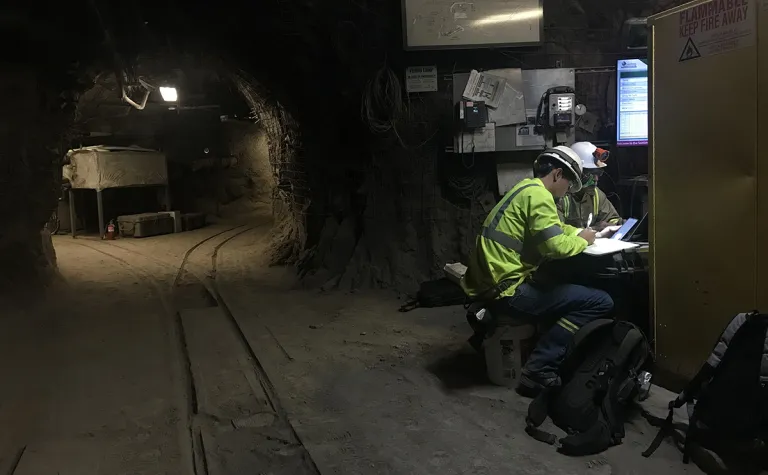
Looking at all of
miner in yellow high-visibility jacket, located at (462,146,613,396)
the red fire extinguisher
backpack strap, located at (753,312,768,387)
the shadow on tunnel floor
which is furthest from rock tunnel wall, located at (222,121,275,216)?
backpack strap, located at (753,312,768,387)

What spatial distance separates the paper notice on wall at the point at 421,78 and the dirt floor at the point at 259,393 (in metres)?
2.42

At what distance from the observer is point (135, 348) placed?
571 cm

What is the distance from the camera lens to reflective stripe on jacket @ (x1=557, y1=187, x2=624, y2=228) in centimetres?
523

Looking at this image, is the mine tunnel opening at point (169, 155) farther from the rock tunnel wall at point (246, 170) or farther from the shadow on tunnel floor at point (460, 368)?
the shadow on tunnel floor at point (460, 368)

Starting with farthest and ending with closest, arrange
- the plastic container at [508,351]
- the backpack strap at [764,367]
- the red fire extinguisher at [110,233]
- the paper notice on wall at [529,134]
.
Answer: the red fire extinguisher at [110,233] → the paper notice on wall at [529,134] → the plastic container at [508,351] → the backpack strap at [764,367]

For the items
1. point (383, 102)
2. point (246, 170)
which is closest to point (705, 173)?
point (383, 102)

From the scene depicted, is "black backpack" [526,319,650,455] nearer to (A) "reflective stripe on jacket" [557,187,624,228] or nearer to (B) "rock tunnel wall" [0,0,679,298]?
(A) "reflective stripe on jacket" [557,187,624,228]

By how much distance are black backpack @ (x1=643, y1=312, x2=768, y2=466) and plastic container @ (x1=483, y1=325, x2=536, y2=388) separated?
1129 millimetres

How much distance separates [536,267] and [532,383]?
2.52ft

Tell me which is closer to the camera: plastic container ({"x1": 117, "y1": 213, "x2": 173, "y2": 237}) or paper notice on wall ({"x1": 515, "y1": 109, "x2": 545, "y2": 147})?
paper notice on wall ({"x1": 515, "y1": 109, "x2": 545, "y2": 147})

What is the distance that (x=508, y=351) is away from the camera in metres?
4.25

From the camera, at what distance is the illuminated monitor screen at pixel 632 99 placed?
620 centimetres

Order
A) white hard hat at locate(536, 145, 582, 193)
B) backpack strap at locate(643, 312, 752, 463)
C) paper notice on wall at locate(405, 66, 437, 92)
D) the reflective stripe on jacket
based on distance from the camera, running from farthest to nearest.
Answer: paper notice on wall at locate(405, 66, 437, 92)
the reflective stripe on jacket
white hard hat at locate(536, 145, 582, 193)
backpack strap at locate(643, 312, 752, 463)

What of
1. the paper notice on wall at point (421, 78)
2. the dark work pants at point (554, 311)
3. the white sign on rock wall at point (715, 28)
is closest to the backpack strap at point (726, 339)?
the dark work pants at point (554, 311)
